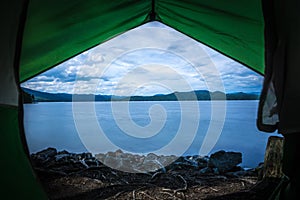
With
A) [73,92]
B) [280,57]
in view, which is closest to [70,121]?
[73,92]

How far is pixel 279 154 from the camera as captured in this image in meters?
1.71

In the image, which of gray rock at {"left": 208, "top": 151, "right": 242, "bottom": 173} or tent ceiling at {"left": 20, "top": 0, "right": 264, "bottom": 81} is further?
gray rock at {"left": 208, "top": 151, "right": 242, "bottom": 173}

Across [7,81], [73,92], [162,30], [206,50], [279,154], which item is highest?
[162,30]

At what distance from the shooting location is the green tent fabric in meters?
0.68

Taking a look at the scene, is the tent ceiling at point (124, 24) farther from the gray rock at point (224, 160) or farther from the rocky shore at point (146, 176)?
the gray rock at point (224, 160)

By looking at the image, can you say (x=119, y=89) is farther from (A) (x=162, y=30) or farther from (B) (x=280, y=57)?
(B) (x=280, y=57)

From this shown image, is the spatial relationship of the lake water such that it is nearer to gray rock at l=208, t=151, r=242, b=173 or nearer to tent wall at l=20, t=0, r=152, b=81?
gray rock at l=208, t=151, r=242, b=173

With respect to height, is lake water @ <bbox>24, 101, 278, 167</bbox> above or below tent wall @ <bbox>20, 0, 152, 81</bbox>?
below

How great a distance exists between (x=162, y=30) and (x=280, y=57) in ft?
5.39

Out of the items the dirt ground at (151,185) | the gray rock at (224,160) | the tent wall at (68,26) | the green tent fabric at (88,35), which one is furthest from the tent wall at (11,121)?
the gray rock at (224,160)

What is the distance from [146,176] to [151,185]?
0.21 m

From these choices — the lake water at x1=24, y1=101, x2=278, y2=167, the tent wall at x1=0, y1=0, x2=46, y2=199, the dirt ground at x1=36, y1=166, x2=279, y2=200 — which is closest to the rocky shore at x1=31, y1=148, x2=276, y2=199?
the dirt ground at x1=36, y1=166, x2=279, y2=200

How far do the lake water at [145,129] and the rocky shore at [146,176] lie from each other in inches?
10.0

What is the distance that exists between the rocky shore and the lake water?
25cm
